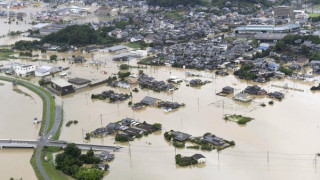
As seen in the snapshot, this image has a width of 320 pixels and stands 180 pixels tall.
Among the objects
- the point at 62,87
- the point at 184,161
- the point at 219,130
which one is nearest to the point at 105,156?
the point at 184,161

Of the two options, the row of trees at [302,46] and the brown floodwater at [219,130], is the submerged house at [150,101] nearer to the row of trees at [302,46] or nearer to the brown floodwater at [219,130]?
the brown floodwater at [219,130]

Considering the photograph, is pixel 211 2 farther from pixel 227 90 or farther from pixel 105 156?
pixel 105 156

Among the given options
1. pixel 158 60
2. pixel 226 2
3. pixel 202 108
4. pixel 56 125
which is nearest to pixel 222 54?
pixel 158 60

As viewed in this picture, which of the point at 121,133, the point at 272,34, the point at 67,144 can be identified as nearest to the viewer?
the point at 67,144

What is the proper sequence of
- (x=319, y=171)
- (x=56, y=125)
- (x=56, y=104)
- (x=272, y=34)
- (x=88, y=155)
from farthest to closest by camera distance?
(x=272, y=34) → (x=56, y=104) → (x=56, y=125) → (x=88, y=155) → (x=319, y=171)

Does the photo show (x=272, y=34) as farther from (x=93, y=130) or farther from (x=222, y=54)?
(x=93, y=130)

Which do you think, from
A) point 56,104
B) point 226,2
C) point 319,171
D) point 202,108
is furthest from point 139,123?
point 226,2

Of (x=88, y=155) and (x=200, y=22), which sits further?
(x=200, y=22)
